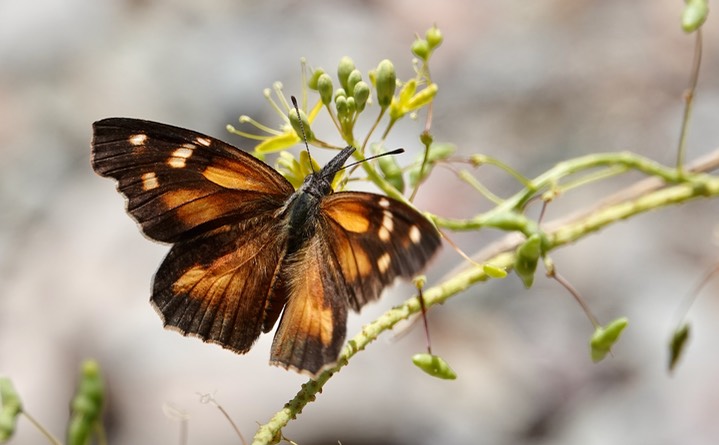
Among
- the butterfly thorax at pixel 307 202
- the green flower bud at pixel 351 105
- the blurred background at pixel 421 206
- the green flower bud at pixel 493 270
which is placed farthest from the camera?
the blurred background at pixel 421 206

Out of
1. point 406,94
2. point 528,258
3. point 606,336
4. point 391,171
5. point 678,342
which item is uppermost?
point 406,94

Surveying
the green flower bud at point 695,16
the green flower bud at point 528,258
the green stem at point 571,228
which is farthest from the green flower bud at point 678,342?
the green flower bud at point 695,16

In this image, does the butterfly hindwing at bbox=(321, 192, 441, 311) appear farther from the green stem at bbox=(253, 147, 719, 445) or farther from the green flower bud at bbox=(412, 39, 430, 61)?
the green flower bud at bbox=(412, 39, 430, 61)

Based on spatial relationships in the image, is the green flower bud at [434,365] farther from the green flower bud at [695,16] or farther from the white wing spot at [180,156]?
the green flower bud at [695,16]

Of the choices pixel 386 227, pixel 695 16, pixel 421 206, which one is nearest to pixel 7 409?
pixel 386 227

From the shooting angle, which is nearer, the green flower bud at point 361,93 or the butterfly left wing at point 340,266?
the butterfly left wing at point 340,266

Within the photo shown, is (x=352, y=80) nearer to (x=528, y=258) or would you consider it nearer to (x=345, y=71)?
(x=345, y=71)

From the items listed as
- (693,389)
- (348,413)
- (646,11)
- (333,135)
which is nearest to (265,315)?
(348,413)
